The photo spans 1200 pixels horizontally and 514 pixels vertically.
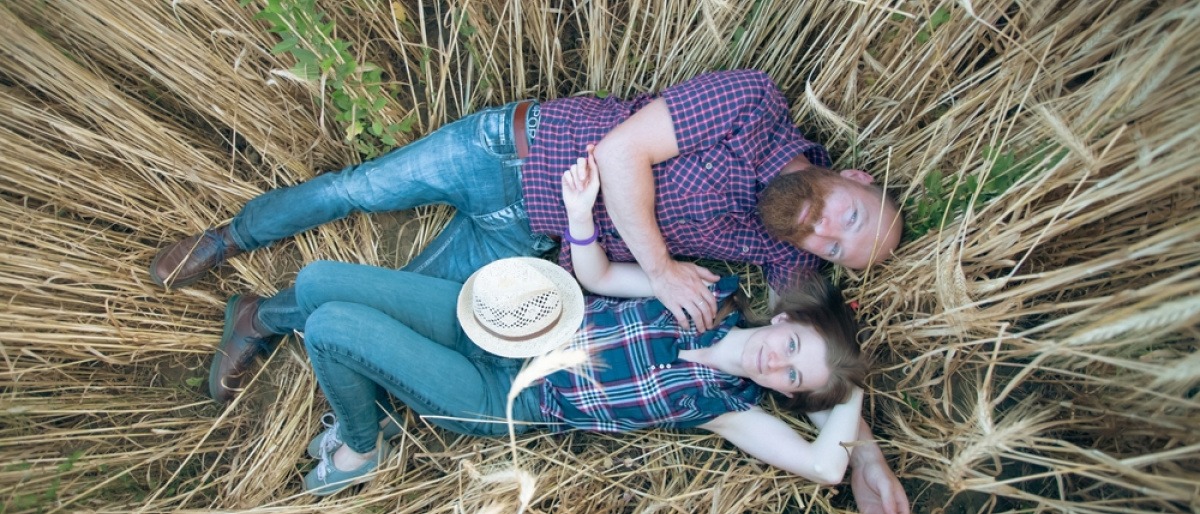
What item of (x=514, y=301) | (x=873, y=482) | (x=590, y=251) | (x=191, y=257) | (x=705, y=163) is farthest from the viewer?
(x=191, y=257)

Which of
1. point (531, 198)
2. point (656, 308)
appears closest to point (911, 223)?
point (656, 308)

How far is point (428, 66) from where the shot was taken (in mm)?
2668

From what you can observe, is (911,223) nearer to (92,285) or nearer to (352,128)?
(352,128)

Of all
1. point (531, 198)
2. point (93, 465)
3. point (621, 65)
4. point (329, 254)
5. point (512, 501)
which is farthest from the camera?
point (329, 254)

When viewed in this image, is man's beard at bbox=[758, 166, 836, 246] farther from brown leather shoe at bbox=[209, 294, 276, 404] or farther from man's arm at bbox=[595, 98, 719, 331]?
brown leather shoe at bbox=[209, 294, 276, 404]

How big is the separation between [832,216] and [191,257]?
2477mm

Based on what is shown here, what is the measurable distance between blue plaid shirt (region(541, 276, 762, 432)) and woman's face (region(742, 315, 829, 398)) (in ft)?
0.63

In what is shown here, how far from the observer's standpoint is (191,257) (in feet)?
8.70

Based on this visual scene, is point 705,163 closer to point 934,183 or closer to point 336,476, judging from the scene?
point 934,183

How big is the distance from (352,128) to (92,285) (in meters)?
1.23

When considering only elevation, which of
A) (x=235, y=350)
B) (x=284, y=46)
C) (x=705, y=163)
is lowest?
(x=235, y=350)

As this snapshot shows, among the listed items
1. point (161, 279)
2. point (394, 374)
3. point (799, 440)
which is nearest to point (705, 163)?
point (799, 440)

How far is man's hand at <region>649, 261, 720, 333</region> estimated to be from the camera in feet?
7.83

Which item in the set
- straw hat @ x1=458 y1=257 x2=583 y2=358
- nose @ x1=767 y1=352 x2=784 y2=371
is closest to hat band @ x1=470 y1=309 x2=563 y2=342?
straw hat @ x1=458 y1=257 x2=583 y2=358
